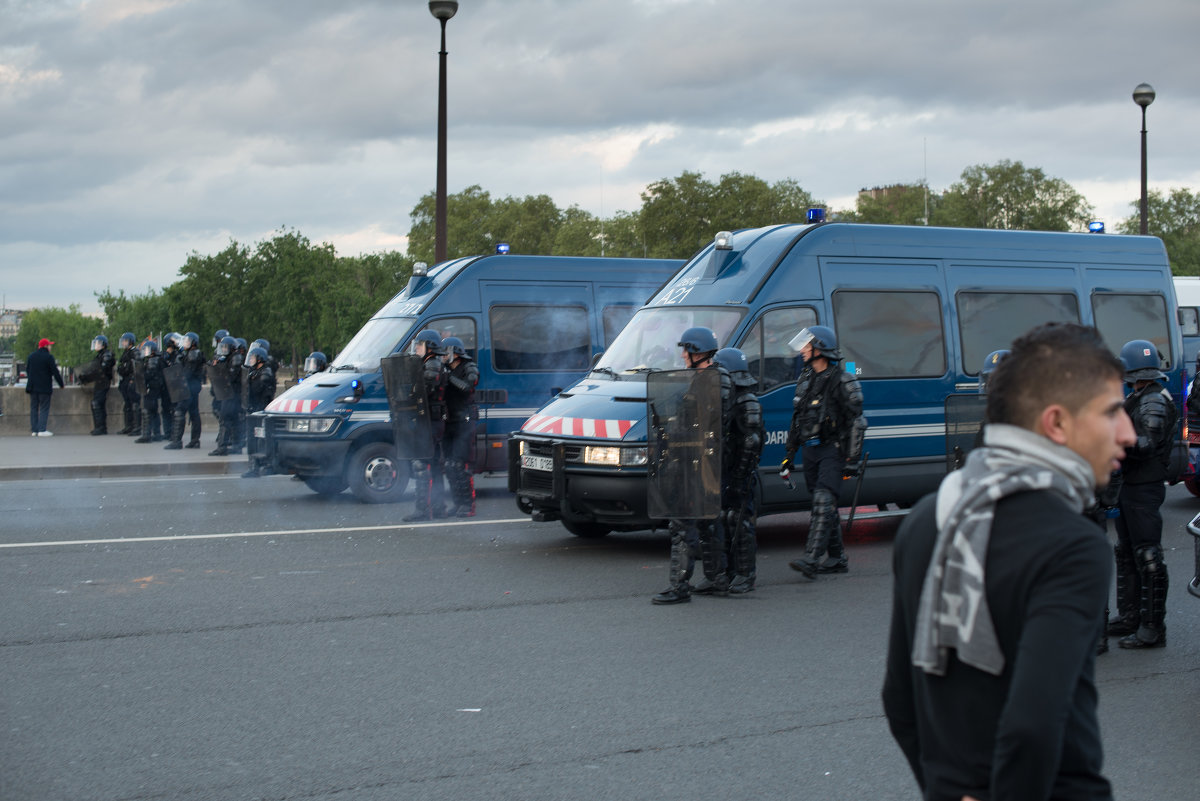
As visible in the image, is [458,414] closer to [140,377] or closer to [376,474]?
[376,474]

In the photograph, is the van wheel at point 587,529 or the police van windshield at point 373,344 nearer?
the van wheel at point 587,529

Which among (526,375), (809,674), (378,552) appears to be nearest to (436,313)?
(526,375)

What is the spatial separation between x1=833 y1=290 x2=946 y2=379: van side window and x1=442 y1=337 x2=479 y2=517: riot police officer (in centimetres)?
342

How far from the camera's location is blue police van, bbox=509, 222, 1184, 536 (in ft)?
30.1

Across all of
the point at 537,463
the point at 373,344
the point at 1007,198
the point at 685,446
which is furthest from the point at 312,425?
the point at 1007,198

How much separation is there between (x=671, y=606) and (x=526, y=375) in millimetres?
6092

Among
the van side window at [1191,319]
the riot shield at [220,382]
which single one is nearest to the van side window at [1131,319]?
the riot shield at [220,382]

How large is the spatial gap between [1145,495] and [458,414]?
21.2ft

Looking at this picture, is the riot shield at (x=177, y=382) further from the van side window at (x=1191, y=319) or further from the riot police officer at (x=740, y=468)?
the van side window at (x=1191, y=319)

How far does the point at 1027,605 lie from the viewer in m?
1.99

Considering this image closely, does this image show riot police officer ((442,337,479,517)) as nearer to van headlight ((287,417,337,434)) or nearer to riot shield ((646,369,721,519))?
van headlight ((287,417,337,434))

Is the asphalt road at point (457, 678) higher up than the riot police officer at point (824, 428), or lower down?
lower down

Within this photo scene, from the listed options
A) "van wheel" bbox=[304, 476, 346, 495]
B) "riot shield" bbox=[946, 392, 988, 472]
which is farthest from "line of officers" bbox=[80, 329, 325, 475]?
"riot shield" bbox=[946, 392, 988, 472]

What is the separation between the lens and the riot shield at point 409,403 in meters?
11.3
